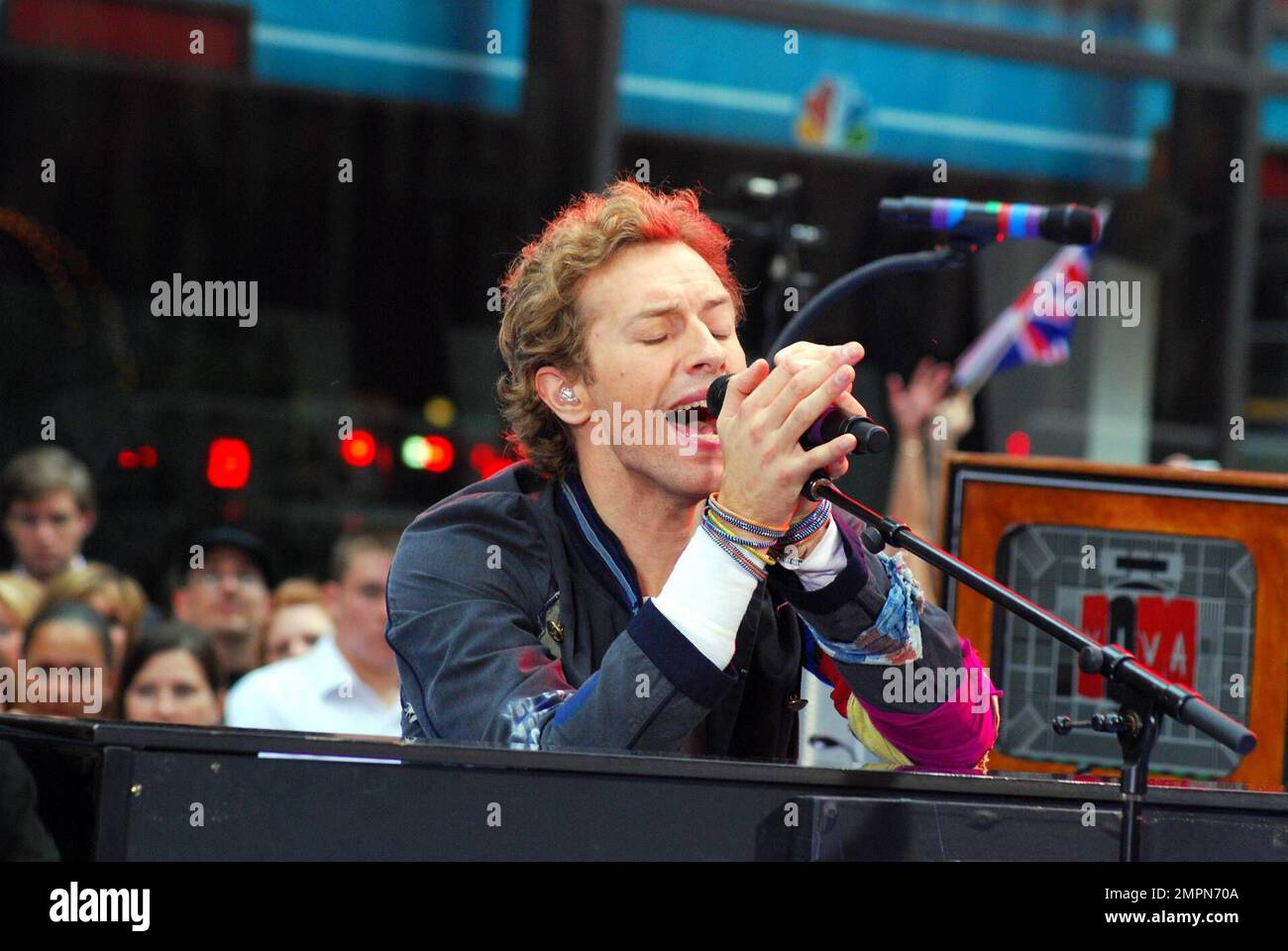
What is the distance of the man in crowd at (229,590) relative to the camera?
555 centimetres

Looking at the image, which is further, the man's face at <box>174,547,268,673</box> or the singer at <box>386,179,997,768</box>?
the man's face at <box>174,547,268,673</box>

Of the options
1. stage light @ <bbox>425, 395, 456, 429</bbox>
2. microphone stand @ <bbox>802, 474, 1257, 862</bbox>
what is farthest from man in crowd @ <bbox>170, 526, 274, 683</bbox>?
microphone stand @ <bbox>802, 474, 1257, 862</bbox>

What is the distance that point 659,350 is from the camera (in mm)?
2543

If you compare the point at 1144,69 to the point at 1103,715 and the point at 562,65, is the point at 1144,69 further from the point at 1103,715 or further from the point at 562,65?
the point at 1103,715

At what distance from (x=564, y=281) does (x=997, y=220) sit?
965 millimetres

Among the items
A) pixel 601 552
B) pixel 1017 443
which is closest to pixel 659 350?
pixel 601 552

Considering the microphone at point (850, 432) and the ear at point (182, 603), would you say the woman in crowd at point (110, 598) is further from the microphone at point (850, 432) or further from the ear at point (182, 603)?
the microphone at point (850, 432)

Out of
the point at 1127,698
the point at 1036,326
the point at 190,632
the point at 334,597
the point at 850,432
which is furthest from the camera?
the point at 1036,326

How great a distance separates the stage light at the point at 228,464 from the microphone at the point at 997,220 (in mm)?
3923

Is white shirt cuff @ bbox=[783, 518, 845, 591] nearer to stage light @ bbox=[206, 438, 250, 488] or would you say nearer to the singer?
the singer

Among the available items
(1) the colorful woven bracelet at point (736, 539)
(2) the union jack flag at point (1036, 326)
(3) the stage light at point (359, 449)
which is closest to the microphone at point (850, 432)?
(1) the colorful woven bracelet at point (736, 539)

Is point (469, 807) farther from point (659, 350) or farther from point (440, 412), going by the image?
point (440, 412)

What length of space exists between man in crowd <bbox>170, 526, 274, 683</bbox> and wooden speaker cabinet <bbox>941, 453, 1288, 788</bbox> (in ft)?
10.3

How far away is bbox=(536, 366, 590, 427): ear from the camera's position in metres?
2.64
